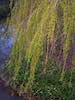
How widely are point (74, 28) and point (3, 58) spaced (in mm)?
2480

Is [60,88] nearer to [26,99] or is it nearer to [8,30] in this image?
[26,99]

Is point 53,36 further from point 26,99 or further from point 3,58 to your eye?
point 3,58

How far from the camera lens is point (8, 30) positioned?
3.35 metres

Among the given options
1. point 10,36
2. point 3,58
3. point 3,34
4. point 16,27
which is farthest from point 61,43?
point 3,58

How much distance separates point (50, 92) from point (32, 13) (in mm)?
1475

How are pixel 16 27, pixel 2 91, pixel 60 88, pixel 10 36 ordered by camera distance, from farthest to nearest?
pixel 2 91 < pixel 60 88 < pixel 10 36 < pixel 16 27

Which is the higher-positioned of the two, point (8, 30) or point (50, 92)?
point (8, 30)

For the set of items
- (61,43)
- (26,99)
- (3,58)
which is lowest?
(26,99)

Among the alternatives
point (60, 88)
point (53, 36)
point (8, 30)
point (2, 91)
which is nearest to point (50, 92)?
point (60, 88)

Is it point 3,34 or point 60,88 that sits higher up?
point 3,34

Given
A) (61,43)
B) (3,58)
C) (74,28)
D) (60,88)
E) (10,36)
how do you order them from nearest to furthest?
(74,28) < (61,43) < (10,36) < (60,88) < (3,58)

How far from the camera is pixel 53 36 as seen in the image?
2525 mm

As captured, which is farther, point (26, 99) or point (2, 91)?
point (2, 91)

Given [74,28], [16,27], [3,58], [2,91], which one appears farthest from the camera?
[3,58]
